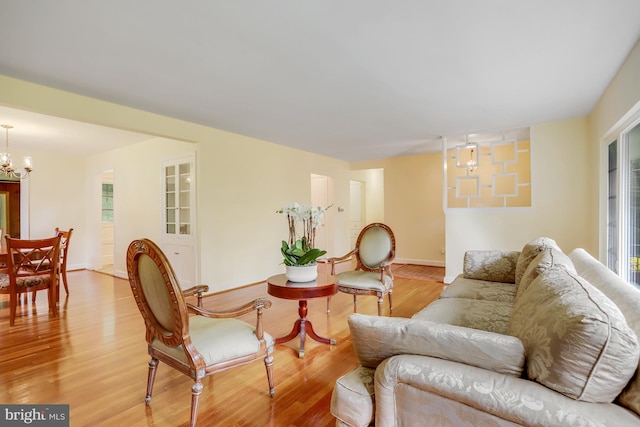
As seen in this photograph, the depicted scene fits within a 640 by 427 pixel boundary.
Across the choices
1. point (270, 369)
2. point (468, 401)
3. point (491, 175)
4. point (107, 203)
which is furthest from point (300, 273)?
point (107, 203)

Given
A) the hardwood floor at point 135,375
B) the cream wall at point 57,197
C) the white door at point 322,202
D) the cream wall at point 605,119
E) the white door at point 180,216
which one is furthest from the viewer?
the white door at point 322,202

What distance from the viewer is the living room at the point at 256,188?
11.3ft

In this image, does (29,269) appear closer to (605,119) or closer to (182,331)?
(182,331)

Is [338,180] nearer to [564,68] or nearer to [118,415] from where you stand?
[564,68]

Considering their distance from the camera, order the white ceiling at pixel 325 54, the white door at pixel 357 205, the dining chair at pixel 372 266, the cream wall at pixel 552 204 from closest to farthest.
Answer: the white ceiling at pixel 325 54, the dining chair at pixel 372 266, the cream wall at pixel 552 204, the white door at pixel 357 205

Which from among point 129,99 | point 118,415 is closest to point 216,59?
point 129,99

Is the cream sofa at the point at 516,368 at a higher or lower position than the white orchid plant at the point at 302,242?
lower

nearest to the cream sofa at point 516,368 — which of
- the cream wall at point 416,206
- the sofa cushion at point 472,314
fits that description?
the sofa cushion at point 472,314

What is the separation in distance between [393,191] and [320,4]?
573 cm

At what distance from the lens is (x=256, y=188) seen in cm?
533

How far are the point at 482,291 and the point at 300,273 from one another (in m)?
1.58

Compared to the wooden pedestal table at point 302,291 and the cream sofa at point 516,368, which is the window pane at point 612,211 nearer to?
the cream sofa at point 516,368

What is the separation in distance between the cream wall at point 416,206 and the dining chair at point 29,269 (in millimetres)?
5998

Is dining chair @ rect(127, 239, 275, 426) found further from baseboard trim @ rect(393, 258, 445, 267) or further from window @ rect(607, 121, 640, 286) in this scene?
baseboard trim @ rect(393, 258, 445, 267)
